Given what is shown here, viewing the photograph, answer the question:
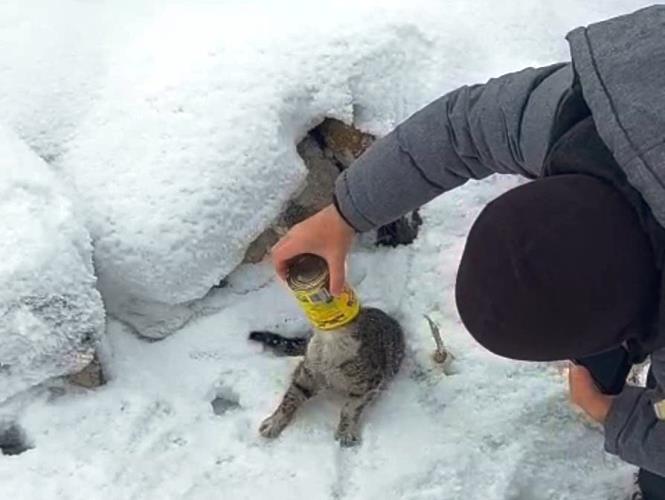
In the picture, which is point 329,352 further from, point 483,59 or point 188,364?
point 483,59

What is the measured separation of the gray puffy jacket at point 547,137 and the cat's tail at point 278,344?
1.97ft

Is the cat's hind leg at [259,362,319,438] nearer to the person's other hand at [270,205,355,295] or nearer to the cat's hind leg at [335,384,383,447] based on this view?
the cat's hind leg at [335,384,383,447]

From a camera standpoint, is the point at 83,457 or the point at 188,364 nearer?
the point at 83,457

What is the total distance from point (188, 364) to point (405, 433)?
53cm

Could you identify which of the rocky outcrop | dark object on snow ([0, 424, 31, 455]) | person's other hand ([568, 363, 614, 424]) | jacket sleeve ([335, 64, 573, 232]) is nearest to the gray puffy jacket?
jacket sleeve ([335, 64, 573, 232])

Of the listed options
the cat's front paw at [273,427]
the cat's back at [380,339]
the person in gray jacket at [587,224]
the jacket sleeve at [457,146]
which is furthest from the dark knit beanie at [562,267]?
the cat's front paw at [273,427]

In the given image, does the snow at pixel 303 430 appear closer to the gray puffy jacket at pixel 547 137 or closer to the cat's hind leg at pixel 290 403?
the cat's hind leg at pixel 290 403

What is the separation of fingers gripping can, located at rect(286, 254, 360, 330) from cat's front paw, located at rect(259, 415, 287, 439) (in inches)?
10.1

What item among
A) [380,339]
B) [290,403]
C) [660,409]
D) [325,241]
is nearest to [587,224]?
[660,409]

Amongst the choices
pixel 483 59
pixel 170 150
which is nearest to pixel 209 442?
pixel 170 150

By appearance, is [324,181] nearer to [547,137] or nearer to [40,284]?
[40,284]

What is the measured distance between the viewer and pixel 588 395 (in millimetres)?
2000

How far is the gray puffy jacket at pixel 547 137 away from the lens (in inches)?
53.5

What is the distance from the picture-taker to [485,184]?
2584 mm
